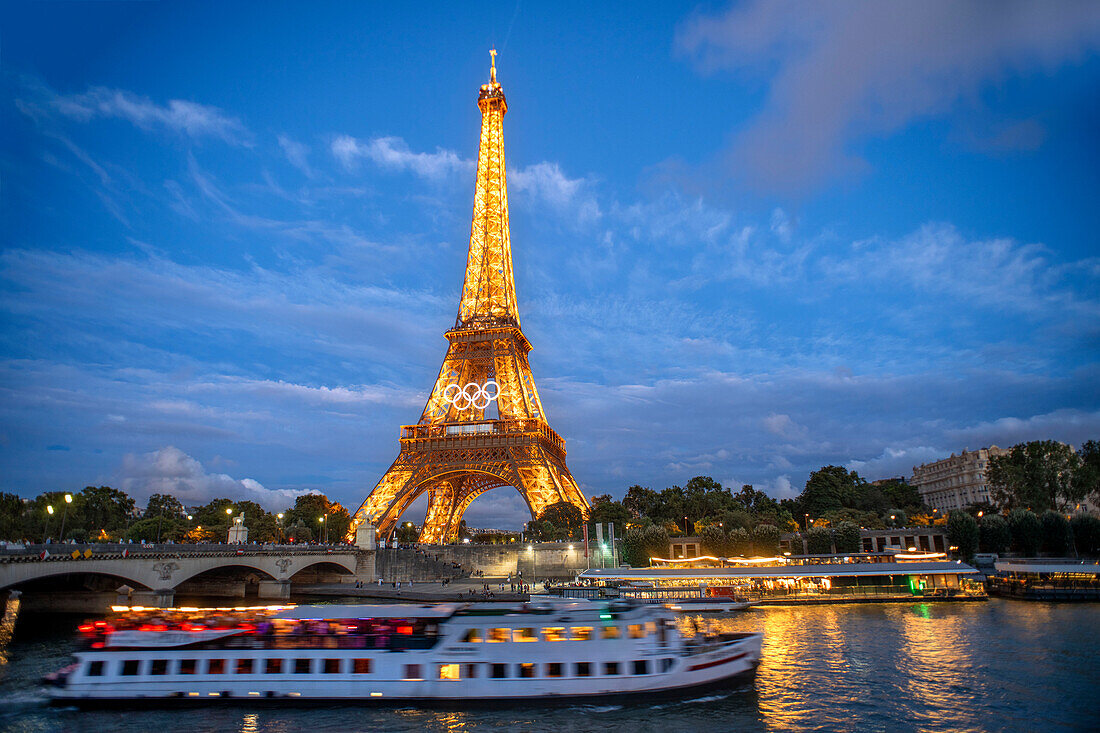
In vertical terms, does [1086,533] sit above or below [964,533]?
below

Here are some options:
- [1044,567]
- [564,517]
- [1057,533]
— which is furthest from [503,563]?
[1057,533]

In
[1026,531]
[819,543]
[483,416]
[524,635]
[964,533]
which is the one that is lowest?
[524,635]

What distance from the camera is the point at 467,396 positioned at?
80000 millimetres

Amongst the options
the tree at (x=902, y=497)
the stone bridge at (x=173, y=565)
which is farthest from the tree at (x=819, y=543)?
the tree at (x=902, y=497)

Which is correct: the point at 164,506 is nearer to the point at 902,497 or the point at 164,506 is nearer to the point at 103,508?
the point at 103,508

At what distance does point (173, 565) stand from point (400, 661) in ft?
102

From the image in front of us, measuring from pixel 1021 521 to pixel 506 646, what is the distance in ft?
193

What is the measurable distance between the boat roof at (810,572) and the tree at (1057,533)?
1662 cm

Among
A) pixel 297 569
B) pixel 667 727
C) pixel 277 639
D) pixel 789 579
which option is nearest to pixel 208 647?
pixel 277 639

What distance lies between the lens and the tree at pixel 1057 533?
6184cm

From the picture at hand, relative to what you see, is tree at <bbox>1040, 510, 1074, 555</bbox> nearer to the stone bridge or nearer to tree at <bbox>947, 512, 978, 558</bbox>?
tree at <bbox>947, 512, 978, 558</bbox>

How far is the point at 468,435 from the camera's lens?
7431 centimetres

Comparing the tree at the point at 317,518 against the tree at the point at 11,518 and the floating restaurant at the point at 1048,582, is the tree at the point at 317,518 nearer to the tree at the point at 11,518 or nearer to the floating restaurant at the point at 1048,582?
the tree at the point at 11,518

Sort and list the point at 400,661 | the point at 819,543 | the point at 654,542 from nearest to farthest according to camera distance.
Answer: the point at 400,661, the point at 819,543, the point at 654,542
